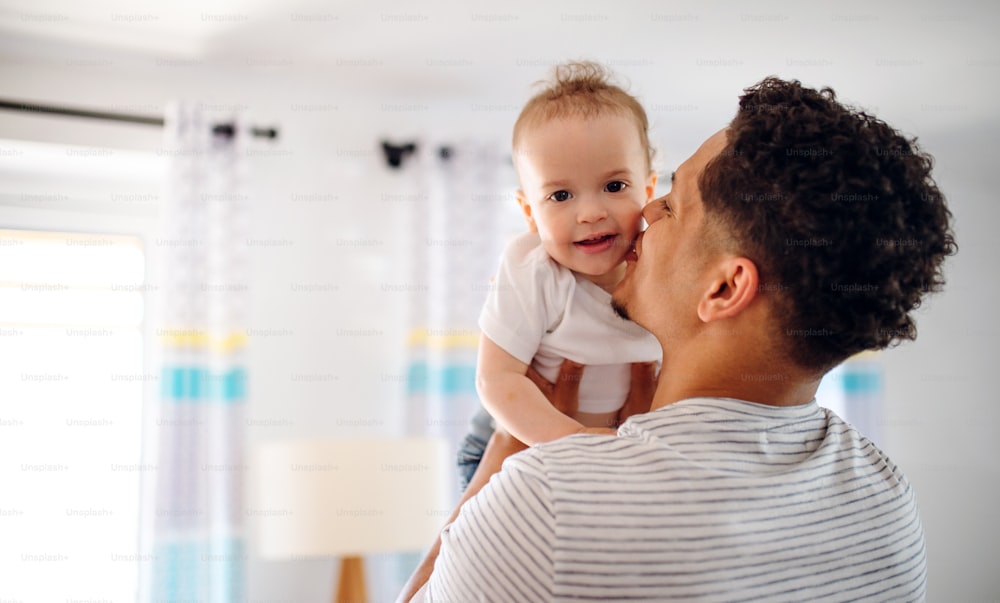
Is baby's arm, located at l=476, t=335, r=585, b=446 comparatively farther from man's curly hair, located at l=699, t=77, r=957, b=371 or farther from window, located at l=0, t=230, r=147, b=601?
window, located at l=0, t=230, r=147, b=601

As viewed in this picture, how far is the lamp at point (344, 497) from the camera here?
2875 mm

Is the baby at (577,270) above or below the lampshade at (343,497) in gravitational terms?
above

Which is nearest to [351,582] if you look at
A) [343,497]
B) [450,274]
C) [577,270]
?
[343,497]

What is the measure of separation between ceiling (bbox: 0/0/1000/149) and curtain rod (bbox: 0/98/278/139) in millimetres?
212

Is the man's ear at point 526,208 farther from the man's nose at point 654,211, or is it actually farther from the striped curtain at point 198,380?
the striped curtain at point 198,380

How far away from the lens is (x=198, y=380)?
3.25 metres

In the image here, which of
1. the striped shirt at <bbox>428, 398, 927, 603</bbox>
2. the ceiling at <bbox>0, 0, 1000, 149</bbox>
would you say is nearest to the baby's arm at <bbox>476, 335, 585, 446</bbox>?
the striped shirt at <bbox>428, 398, 927, 603</bbox>

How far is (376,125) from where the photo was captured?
3789 millimetres

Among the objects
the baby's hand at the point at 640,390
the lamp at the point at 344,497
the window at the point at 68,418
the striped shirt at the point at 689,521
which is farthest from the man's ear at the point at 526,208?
the window at the point at 68,418

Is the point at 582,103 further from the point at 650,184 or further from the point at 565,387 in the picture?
the point at 565,387

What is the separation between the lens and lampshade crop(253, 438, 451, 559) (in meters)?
2.88

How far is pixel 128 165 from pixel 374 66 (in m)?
1.10

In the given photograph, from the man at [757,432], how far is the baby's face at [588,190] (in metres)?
0.30

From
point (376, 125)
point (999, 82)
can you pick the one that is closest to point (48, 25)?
point (376, 125)
